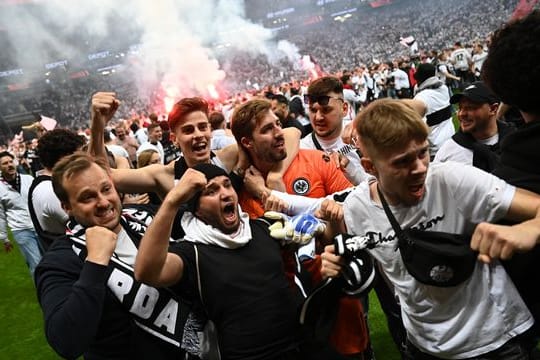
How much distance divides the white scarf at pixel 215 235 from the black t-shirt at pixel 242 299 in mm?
32

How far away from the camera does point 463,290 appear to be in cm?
173

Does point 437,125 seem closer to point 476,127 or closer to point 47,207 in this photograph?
point 476,127

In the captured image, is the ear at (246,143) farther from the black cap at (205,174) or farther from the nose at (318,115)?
the nose at (318,115)

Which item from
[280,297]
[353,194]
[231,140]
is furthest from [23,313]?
[353,194]

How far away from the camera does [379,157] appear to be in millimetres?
1814

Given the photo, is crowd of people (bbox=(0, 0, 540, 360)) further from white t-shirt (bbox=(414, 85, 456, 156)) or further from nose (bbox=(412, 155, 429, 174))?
white t-shirt (bbox=(414, 85, 456, 156))

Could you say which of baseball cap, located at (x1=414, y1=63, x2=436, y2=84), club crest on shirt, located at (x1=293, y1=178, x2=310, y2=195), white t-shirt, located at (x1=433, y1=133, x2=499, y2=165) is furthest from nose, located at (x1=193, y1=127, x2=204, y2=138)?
baseball cap, located at (x1=414, y1=63, x2=436, y2=84)

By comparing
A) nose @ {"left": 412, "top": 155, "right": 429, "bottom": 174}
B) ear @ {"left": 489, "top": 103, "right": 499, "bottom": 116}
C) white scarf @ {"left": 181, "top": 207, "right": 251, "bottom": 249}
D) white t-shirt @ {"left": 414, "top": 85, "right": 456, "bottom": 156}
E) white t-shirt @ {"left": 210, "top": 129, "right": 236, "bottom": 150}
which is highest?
nose @ {"left": 412, "top": 155, "right": 429, "bottom": 174}

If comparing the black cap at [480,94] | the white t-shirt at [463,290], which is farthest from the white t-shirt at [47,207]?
the black cap at [480,94]

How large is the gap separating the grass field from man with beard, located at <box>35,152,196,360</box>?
2253 millimetres

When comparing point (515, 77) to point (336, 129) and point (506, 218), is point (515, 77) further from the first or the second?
point (336, 129)

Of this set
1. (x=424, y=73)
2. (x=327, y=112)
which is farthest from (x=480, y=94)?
(x=424, y=73)

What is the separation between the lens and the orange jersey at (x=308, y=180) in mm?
2855

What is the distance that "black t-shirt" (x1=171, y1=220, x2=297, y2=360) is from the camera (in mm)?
2127
